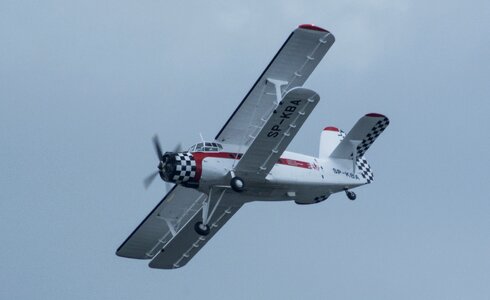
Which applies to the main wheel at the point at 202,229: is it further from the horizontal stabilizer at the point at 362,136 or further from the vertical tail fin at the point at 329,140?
the vertical tail fin at the point at 329,140

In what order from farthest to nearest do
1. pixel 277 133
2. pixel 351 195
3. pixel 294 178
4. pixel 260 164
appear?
pixel 351 195 → pixel 294 178 → pixel 260 164 → pixel 277 133

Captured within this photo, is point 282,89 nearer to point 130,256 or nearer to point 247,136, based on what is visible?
point 247,136

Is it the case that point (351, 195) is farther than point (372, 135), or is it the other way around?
point (372, 135)

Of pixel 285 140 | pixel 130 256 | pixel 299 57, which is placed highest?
pixel 299 57

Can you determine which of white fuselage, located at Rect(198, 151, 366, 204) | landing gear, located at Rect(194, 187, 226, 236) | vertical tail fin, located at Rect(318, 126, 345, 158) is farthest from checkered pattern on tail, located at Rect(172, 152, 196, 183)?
vertical tail fin, located at Rect(318, 126, 345, 158)

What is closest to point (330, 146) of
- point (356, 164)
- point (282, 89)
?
point (356, 164)

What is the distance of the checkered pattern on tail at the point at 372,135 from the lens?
4359 cm

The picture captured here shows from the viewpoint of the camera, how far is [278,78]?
135 ft

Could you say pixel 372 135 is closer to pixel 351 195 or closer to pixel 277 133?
pixel 351 195

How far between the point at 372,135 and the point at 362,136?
1.06 feet

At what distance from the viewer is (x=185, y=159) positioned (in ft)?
132

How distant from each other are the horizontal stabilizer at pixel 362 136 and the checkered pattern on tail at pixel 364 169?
0.34 meters

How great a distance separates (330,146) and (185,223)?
541 centimetres

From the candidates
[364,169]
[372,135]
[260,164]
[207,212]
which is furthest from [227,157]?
[364,169]
